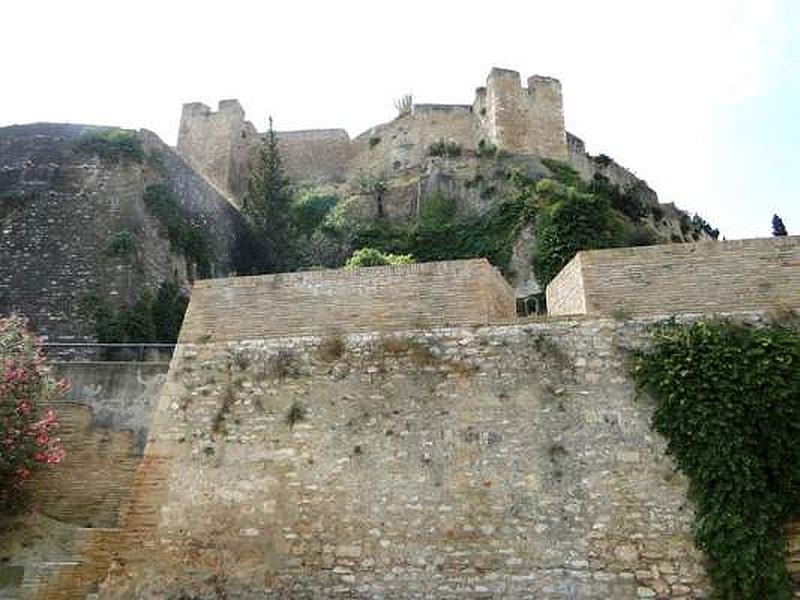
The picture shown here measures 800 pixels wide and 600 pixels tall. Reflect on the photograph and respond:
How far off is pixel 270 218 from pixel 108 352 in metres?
13.1

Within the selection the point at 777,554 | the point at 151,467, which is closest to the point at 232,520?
the point at 151,467

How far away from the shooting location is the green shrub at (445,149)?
1288 inches

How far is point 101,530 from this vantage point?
1007cm

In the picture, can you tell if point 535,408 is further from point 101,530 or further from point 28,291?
point 28,291

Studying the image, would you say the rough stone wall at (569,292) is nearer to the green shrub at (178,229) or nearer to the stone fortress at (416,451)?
the stone fortress at (416,451)

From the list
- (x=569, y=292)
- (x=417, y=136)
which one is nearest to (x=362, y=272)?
(x=569, y=292)

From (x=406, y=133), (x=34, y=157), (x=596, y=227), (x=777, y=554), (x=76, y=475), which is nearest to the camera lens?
(x=777, y=554)

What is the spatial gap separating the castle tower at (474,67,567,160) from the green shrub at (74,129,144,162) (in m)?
15.5

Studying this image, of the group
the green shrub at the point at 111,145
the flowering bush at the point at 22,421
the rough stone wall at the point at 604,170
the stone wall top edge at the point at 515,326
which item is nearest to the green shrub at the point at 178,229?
the green shrub at the point at 111,145

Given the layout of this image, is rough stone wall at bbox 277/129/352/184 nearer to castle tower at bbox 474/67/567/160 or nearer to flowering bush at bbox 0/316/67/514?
castle tower at bbox 474/67/567/160

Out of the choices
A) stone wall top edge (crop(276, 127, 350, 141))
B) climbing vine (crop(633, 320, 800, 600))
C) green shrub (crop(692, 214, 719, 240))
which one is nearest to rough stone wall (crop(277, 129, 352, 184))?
stone wall top edge (crop(276, 127, 350, 141))

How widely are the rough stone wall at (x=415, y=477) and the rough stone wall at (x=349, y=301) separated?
274 mm

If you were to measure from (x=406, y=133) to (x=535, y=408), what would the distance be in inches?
1125

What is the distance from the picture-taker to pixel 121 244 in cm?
2038
